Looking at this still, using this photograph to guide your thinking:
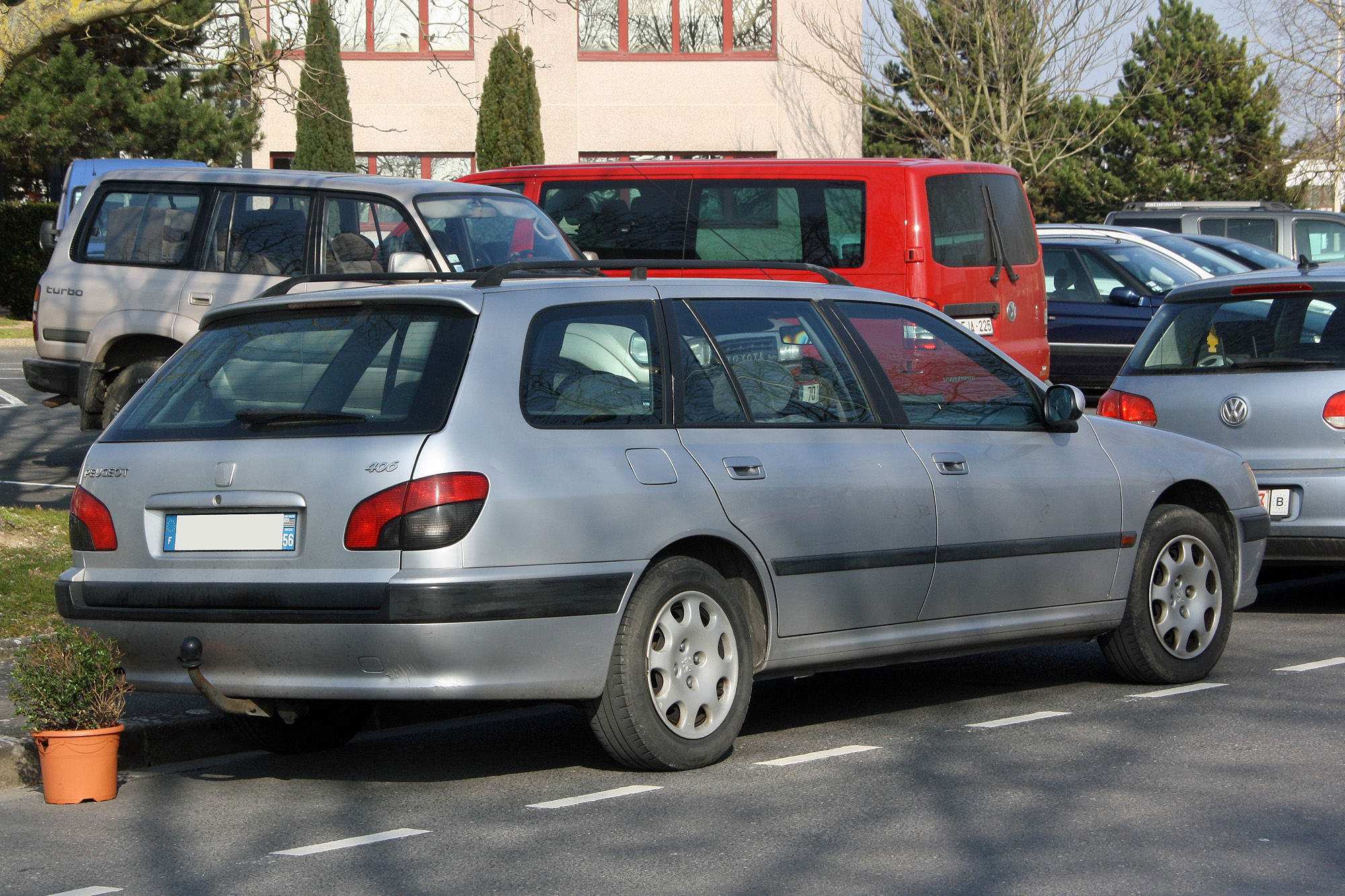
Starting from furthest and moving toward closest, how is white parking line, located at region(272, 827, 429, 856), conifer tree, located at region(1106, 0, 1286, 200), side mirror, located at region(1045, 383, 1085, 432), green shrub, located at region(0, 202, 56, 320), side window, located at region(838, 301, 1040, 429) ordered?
conifer tree, located at region(1106, 0, 1286, 200) → green shrub, located at region(0, 202, 56, 320) → side mirror, located at region(1045, 383, 1085, 432) → side window, located at region(838, 301, 1040, 429) → white parking line, located at region(272, 827, 429, 856)

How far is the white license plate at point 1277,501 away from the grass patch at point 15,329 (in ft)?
85.8

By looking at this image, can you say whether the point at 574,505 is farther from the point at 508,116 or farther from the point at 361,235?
the point at 508,116

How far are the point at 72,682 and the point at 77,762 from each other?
0.30 m

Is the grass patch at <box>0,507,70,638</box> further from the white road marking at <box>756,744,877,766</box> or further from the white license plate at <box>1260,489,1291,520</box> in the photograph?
the white license plate at <box>1260,489,1291,520</box>

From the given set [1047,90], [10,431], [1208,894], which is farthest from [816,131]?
[1208,894]

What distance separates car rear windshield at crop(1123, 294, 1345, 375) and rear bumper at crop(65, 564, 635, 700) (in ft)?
15.4

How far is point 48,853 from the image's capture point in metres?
4.93

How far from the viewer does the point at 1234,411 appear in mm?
8719

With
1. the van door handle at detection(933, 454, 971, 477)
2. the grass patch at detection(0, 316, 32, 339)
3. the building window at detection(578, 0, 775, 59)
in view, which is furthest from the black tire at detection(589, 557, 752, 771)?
the building window at detection(578, 0, 775, 59)

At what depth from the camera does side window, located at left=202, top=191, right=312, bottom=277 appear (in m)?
11.3

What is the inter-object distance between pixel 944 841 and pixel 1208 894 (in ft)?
2.52

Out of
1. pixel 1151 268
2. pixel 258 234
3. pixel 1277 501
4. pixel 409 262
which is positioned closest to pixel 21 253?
pixel 1151 268

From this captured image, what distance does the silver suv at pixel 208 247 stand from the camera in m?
11.1

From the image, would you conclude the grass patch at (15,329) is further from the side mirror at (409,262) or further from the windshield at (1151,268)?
the side mirror at (409,262)
